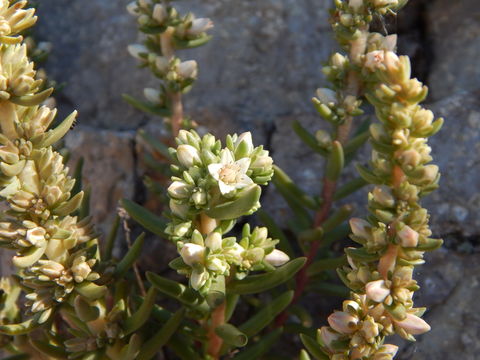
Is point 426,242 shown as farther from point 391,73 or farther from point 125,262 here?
point 125,262

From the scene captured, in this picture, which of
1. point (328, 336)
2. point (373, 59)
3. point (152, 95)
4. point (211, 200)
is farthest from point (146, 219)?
point (373, 59)

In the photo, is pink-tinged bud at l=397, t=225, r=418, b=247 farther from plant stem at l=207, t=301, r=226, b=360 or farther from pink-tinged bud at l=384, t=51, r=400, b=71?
plant stem at l=207, t=301, r=226, b=360

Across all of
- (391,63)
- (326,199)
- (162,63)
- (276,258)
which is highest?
(391,63)

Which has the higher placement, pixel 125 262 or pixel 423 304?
pixel 125 262

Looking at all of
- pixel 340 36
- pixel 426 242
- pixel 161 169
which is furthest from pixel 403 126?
pixel 161 169

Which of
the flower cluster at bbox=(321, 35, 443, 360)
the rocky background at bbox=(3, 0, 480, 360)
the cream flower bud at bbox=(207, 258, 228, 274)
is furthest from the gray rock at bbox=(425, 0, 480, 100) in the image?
the cream flower bud at bbox=(207, 258, 228, 274)

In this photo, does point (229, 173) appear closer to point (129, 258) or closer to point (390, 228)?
point (390, 228)

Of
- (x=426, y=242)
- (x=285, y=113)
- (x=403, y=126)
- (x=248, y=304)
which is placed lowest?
(x=248, y=304)

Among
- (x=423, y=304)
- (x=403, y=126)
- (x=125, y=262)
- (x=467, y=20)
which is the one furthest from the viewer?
(x=467, y=20)
